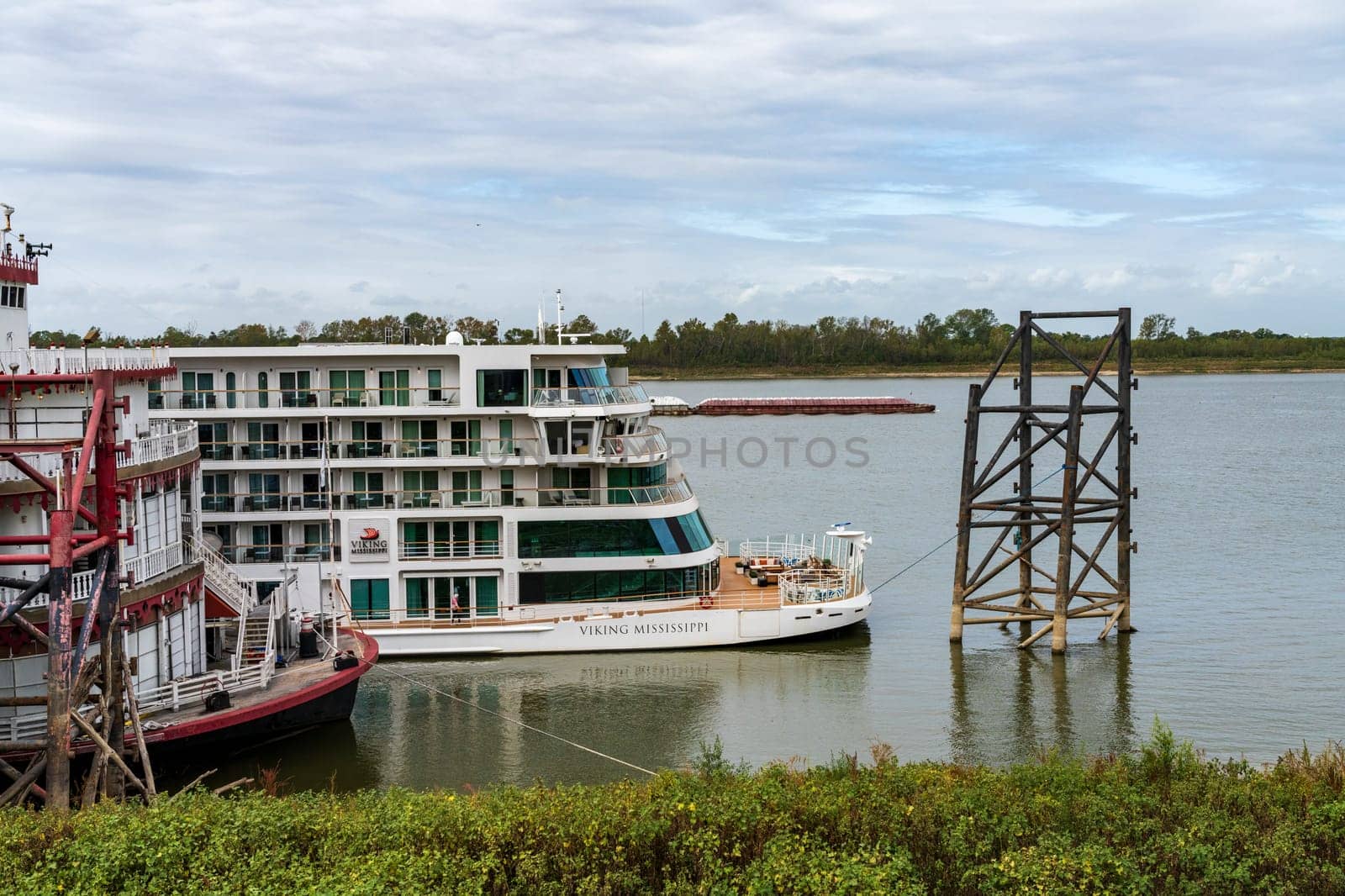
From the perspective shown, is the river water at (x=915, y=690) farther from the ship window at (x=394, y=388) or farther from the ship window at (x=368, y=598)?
the ship window at (x=394, y=388)

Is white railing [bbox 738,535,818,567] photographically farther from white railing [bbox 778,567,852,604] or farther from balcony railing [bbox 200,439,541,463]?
balcony railing [bbox 200,439,541,463]

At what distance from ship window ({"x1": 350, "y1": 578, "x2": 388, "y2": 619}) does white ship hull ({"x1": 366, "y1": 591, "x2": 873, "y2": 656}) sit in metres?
0.82

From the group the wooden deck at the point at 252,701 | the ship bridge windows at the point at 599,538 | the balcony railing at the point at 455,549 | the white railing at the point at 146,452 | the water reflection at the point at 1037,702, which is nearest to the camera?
the white railing at the point at 146,452

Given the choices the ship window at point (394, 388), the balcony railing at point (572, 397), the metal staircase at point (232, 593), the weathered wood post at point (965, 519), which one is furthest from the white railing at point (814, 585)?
the metal staircase at point (232, 593)

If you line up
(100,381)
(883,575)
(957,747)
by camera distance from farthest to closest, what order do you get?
(883,575) < (957,747) < (100,381)

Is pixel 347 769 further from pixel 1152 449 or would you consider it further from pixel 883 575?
pixel 1152 449

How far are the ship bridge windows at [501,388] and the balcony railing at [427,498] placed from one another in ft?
7.30

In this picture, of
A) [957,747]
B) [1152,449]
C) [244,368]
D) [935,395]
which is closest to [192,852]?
[957,747]

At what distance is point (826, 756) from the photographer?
26125 millimetres

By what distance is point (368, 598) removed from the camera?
33781 mm

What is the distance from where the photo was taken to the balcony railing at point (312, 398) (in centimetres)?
3434

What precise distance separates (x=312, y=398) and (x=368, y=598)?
5339 mm

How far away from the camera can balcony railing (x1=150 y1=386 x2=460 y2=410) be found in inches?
1352

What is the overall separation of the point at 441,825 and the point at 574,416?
18.1 m
